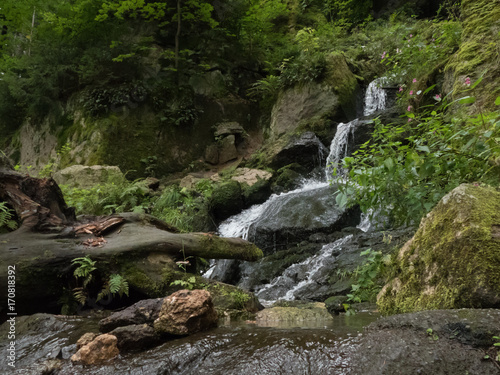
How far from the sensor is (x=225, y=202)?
10.1 meters

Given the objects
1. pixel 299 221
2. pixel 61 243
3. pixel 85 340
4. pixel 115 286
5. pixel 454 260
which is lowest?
pixel 299 221

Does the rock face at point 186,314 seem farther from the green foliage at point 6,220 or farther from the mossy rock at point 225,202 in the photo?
the mossy rock at point 225,202

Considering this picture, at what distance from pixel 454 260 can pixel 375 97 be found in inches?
421

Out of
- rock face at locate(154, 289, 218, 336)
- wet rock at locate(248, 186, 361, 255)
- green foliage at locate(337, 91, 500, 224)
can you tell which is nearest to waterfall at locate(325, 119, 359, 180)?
wet rock at locate(248, 186, 361, 255)

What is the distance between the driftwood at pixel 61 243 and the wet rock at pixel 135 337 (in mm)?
1638

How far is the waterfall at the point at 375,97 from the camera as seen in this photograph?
11336 millimetres

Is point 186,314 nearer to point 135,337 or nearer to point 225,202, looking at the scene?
point 135,337

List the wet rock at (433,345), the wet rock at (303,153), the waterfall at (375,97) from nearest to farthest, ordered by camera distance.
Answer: the wet rock at (433,345)
the wet rock at (303,153)
the waterfall at (375,97)

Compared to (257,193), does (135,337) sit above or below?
above

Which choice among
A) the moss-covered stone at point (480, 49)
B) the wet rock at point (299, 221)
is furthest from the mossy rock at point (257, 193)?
the moss-covered stone at point (480, 49)

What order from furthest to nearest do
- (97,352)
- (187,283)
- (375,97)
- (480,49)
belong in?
(375,97)
(480,49)
(187,283)
(97,352)

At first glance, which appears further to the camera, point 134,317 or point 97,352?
point 134,317

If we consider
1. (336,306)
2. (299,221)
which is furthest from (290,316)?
(299,221)

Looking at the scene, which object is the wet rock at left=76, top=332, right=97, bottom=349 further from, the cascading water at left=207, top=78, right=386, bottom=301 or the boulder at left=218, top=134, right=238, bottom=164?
the boulder at left=218, top=134, right=238, bottom=164
